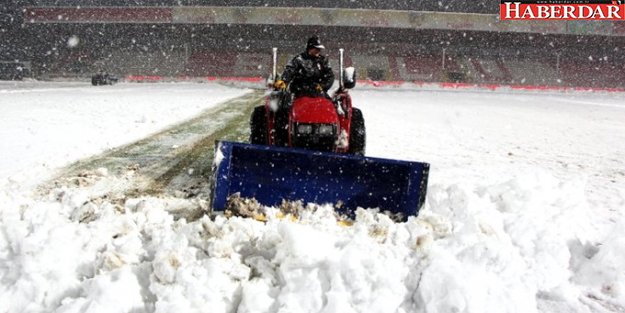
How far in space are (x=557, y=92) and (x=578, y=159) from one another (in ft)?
93.4

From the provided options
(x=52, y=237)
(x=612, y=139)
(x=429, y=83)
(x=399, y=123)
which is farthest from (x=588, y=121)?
(x=429, y=83)

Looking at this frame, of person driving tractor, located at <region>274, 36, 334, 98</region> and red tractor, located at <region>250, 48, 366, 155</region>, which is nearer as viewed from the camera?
red tractor, located at <region>250, 48, 366, 155</region>

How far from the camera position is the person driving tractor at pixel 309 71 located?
448cm

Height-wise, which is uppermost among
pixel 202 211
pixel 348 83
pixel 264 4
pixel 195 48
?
pixel 264 4

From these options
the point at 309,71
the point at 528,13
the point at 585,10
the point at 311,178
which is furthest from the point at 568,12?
the point at 311,178

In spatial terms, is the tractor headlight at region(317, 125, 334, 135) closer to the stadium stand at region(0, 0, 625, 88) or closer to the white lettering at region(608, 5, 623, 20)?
the stadium stand at region(0, 0, 625, 88)

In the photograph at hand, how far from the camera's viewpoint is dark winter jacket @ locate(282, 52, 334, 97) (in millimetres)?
4508

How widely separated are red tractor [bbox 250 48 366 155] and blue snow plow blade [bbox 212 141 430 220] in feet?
2.27

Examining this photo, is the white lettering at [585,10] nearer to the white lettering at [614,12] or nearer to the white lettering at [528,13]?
the white lettering at [614,12]

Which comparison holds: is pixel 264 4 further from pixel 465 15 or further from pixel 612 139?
pixel 612 139

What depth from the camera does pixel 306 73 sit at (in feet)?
14.8

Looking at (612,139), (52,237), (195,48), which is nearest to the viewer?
(52,237)

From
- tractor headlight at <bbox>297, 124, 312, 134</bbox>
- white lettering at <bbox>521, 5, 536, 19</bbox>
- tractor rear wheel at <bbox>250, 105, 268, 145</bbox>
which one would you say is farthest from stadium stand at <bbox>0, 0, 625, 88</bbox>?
tractor headlight at <bbox>297, 124, 312, 134</bbox>

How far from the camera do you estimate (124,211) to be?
322cm
